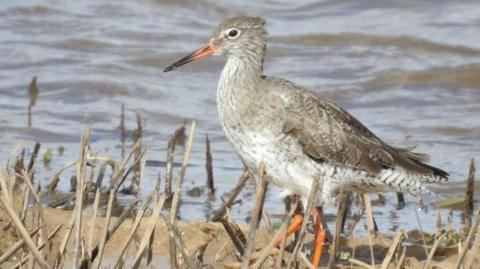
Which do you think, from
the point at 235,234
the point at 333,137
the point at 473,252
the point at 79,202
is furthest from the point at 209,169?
the point at 473,252

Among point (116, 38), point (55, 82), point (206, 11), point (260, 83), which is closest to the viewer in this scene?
point (260, 83)

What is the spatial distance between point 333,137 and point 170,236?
7.82 feet

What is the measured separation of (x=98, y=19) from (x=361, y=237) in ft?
29.6

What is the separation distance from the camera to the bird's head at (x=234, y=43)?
27.2 feet

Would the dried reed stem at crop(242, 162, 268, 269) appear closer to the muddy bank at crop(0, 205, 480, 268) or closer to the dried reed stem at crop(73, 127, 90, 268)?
the dried reed stem at crop(73, 127, 90, 268)

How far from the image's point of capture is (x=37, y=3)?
1661 cm

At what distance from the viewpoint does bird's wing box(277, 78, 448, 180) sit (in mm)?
7777

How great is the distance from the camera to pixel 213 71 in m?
14.7

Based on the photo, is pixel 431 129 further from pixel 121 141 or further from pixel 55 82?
pixel 55 82

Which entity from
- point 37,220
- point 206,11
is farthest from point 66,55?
point 37,220

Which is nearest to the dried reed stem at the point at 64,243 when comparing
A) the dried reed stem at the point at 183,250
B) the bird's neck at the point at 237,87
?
the dried reed stem at the point at 183,250

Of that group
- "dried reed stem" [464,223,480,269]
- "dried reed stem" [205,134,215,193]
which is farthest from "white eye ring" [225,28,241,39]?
"dried reed stem" [464,223,480,269]

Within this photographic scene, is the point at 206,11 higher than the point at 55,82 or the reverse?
higher

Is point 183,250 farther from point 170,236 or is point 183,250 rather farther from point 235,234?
point 235,234
